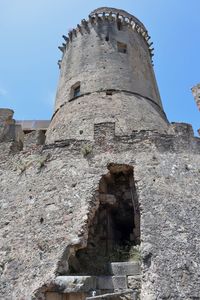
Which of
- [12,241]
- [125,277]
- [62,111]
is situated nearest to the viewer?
[125,277]

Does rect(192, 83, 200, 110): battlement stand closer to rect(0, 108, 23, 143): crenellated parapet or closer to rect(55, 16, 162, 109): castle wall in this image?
rect(55, 16, 162, 109): castle wall

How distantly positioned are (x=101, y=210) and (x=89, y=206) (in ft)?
3.11

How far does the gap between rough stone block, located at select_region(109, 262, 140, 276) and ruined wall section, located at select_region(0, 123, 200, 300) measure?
1.21 ft

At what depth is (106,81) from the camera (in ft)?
41.6

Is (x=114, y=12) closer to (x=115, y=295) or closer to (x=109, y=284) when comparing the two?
(x=109, y=284)

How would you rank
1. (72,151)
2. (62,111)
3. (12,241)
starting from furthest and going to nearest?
(62,111) < (72,151) < (12,241)

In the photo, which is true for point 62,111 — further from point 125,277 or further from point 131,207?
point 125,277

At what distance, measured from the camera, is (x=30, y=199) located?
8.19 m

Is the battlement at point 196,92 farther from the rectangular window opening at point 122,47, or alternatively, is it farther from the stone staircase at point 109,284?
the stone staircase at point 109,284

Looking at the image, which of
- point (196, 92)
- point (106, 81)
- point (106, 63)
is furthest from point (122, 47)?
point (196, 92)

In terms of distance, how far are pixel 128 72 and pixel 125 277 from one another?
861 cm

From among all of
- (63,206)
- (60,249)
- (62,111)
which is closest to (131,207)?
(63,206)

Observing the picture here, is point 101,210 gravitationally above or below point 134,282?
above

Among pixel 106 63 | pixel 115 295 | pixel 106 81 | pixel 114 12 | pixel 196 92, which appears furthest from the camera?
pixel 114 12
